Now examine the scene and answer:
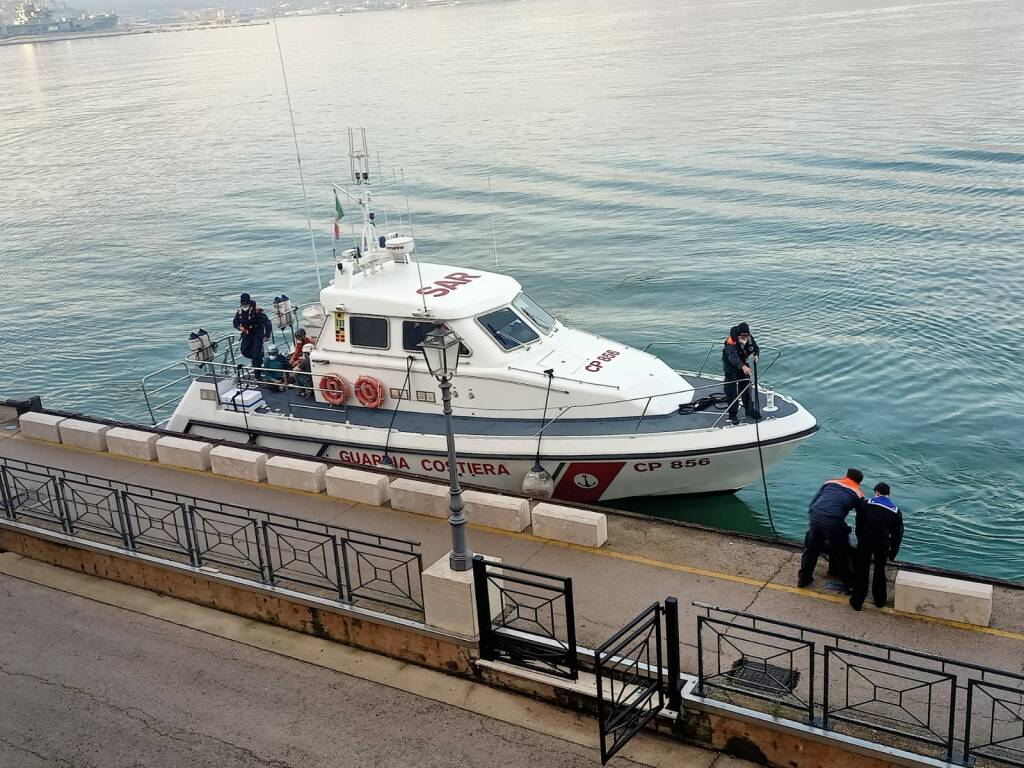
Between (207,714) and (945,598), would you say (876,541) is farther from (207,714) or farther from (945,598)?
(207,714)

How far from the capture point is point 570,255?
30391 mm

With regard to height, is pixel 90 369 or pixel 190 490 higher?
pixel 190 490

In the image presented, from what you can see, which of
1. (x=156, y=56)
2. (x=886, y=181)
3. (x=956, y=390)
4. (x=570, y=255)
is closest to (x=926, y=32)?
(x=886, y=181)

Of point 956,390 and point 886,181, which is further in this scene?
point 886,181

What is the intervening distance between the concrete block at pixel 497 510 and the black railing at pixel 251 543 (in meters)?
0.88

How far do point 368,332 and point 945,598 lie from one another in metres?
8.86

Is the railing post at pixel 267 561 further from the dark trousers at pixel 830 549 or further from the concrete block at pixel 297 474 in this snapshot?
the dark trousers at pixel 830 549

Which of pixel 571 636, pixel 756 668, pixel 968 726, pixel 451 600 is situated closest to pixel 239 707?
pixel 451 600

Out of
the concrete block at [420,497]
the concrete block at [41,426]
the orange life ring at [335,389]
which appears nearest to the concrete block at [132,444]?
the concrete block at [41,426]

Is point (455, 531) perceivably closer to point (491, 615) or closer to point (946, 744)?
point (491, 615)

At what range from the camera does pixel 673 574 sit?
10.2 metres

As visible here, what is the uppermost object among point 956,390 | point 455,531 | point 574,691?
point 455,531

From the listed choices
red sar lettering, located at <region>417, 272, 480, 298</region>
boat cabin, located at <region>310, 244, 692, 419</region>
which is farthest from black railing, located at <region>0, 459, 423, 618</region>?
red sar lettering, located at <region>417, 272, 480, 298</region>

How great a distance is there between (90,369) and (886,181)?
26992 millimetres
